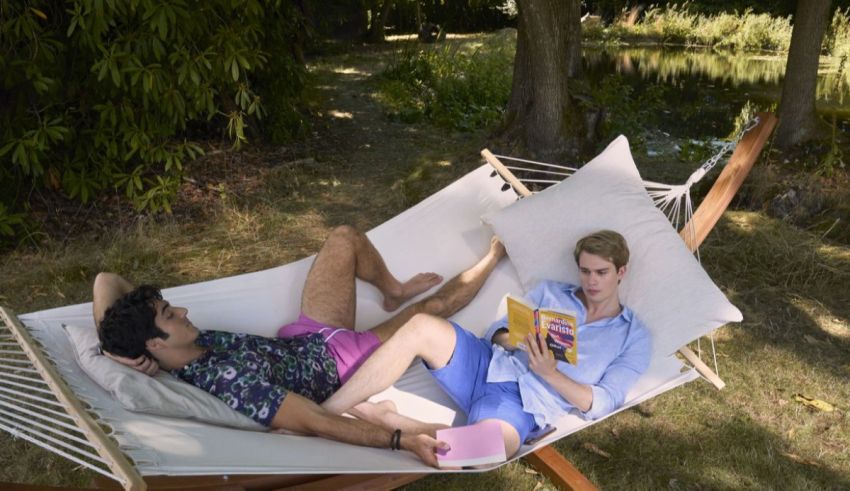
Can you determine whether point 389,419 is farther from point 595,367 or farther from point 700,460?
point 700,460

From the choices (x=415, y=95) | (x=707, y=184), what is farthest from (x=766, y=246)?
(x=415, y=95)

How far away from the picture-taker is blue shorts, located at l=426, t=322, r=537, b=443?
202cm

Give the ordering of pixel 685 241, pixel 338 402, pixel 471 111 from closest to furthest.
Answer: pixel 338 402 → pixel 685 241 → pixel 471 111

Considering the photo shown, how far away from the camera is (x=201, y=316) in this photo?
245cm

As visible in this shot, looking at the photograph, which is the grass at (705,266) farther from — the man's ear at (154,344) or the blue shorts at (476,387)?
the man's ear at (154,344)

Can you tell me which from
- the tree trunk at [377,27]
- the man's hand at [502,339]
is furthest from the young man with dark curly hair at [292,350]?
the tree trunk at [377,27]

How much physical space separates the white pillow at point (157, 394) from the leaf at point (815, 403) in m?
2.00

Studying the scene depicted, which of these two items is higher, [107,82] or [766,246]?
[107,82]

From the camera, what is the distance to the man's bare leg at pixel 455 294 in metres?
2.62

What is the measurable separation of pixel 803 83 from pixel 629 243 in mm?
2884

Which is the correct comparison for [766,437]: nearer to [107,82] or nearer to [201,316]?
[201,316]

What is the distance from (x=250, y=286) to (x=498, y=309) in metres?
0.91

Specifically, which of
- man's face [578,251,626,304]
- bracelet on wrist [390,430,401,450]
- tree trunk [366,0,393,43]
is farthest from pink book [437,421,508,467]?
tree trunk [366,0,393,43]

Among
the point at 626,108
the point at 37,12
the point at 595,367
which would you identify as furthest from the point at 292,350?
the point at 626,108
